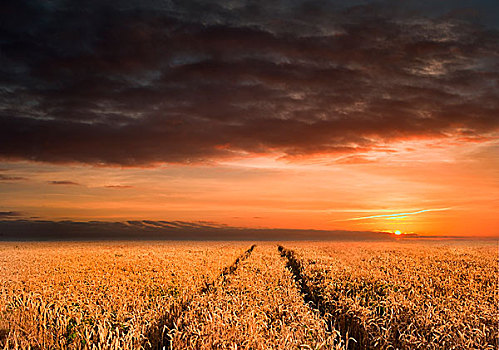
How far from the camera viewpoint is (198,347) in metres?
6.85

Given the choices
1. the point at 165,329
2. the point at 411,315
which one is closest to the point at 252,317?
the point at 165,329

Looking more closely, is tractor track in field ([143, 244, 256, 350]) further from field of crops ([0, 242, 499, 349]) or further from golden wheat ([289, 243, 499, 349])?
golden wheat ([289, 243, 499, 349])

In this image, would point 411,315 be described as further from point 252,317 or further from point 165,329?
point 165,329

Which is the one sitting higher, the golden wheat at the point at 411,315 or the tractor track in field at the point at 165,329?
the golden wheat at the point at 411,315

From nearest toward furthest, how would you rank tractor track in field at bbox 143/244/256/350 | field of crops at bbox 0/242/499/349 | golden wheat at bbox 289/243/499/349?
field of crops at bbox 0/242/499/349 → golden wheat at bbox 289/243/499/349 → tractor track in field at bbox 143/244/256/350

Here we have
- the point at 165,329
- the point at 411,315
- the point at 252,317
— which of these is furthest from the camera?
the point at 165,329

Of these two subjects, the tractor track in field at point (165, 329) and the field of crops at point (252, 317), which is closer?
the field of crops at point (252, 317)

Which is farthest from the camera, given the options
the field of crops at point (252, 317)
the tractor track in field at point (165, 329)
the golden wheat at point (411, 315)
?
the tractor track in field at point (165, 329)

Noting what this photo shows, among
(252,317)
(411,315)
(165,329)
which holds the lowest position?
(165,329)

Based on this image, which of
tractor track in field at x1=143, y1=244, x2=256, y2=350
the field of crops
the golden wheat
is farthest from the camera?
tractor track in field at x1=143, y1=244, x2=256, y2=350

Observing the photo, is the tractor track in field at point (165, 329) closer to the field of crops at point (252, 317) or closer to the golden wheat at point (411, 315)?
the field of crops at point (252, 317)

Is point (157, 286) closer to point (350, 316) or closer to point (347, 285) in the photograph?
point (347, 285)

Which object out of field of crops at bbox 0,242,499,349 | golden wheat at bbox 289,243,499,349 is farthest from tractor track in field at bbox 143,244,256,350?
golden wheat at bbox 289,243,499,349

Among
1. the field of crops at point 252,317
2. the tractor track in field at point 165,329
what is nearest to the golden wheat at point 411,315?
the field of crops at point 252,317
